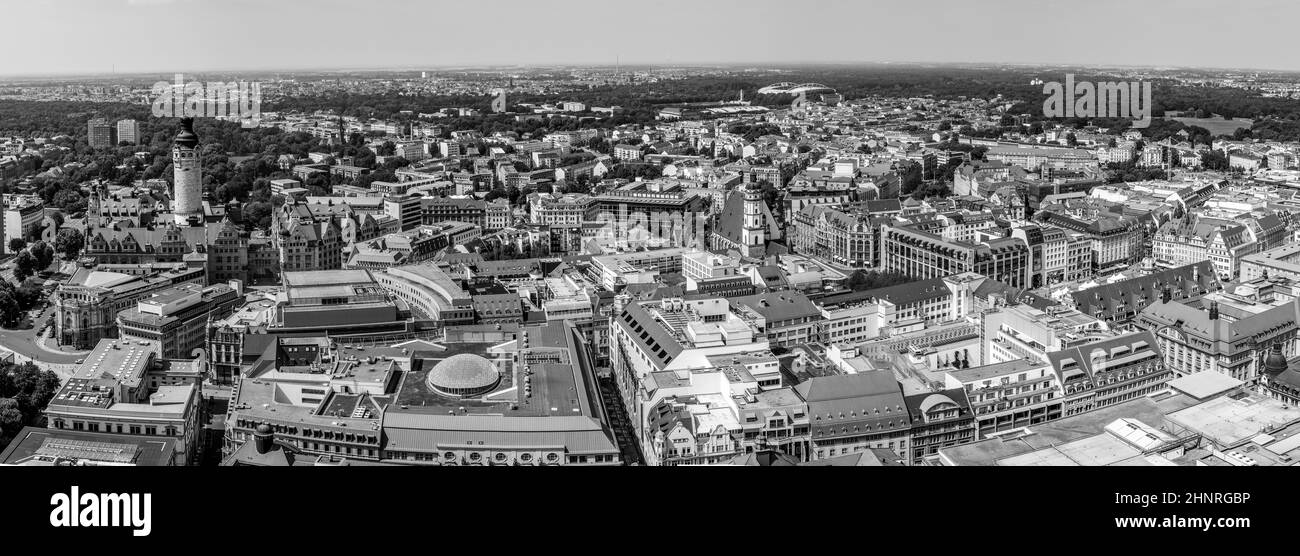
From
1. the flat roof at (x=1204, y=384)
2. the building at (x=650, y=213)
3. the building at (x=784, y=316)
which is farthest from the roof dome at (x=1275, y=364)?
the building at (x=650, y=213)

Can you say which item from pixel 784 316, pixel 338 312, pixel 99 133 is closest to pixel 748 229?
pixel 784 316

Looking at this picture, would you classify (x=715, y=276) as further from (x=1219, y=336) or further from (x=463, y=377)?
(x=1219, y=336)

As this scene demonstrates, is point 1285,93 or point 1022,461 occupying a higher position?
point 1285,93

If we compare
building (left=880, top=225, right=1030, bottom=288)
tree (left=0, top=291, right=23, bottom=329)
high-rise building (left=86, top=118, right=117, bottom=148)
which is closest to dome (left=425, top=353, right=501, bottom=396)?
tree (left=0, top=291, right=23, bottom=329)

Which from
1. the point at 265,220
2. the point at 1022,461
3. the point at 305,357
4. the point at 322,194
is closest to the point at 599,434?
the point at 1022,461

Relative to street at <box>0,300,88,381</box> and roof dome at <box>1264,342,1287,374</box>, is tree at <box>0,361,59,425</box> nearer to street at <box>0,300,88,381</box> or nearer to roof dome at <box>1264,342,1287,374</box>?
street at <box>0,300,88,381</box>

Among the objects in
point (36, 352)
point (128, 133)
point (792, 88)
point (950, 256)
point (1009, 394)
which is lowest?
point (36, 352)
